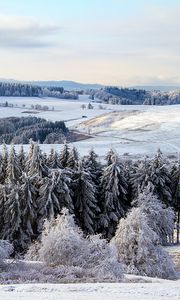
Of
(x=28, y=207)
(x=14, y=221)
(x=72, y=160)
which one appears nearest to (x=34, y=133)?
(x=72, y=160)

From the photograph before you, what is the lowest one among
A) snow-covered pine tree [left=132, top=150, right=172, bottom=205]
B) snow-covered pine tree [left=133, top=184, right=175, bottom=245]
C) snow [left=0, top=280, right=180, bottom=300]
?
snow-covered pine tree [left=133, top=184, right=175, bottom=245]

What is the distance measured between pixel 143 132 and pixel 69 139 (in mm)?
26837

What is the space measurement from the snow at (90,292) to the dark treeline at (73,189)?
1002 inches

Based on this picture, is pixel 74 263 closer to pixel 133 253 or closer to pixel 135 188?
pixel 133 253

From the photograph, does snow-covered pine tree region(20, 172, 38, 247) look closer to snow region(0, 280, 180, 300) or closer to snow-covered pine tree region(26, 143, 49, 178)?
snow-covered pine tree region(26, 143, 49, 178)

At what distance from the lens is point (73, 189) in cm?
5059

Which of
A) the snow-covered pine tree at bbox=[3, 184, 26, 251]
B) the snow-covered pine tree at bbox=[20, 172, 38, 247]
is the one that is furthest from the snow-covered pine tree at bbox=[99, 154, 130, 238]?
the snow-covered pine tree at bbox=[3, 184, 26, 251]

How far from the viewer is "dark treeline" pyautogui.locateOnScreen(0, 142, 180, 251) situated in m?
46.3

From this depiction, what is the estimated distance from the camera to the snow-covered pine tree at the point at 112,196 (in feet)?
167

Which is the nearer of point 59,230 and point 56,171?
point 59,230

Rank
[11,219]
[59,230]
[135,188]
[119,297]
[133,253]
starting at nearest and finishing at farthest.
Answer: [119,297]
[59,230]
[133,253]
[11,219]
[135,188]

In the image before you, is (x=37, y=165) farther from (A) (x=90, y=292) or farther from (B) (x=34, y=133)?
(B) (x=34, y=133)

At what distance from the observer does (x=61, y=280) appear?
2150 centimetres

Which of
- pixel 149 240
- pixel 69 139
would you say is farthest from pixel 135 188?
pixel 69 139
